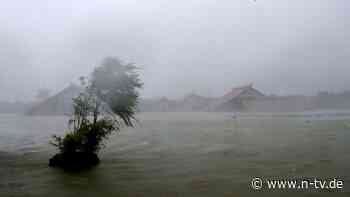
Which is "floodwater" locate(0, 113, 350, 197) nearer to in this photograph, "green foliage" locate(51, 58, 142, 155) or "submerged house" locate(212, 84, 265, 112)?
"green foliage" locate(51, 58, 142, 155)

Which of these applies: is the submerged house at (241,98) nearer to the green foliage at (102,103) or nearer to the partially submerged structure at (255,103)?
the partially submerged structure at (255,103)

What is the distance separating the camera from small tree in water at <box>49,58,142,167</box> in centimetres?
984

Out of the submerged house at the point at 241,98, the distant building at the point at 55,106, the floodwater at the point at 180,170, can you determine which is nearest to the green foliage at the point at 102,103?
the floodwater at the point at 180,170

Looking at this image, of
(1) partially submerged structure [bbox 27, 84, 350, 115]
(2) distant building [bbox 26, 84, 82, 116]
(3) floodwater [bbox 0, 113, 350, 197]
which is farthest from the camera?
(1) partially submerged structure [bbox 27, 84, 350, 115]

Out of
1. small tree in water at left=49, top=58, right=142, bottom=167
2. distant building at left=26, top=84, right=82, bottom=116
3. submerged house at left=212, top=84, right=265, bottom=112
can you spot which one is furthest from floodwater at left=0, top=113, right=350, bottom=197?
submerged house at left=212, top=84, right=265, bottom=112

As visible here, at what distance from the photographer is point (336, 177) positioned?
7422 mm

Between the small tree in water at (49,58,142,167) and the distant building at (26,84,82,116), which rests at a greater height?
the distant building at (26,84,82,116)

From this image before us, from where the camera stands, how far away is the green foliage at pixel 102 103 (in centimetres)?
1002

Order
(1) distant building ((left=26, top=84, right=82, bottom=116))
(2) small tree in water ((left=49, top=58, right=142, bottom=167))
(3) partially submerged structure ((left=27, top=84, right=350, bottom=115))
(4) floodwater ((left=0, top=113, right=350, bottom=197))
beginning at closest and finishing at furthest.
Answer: (4) floodwater ((left=0, top=113, right=350, bottom=197)) < (2) small tree in water ((left=49, top=58, right=142, bottom=167)) < (1) distant building ((left=26, top=84, right=82, bottom=116)) < (3) partially submerged structure ((left=27, top=84, right=350, bottom=115))

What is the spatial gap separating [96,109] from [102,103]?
0.39 m

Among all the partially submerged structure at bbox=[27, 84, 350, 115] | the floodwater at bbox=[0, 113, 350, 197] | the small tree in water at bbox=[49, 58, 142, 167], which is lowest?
the floodwater at bbox=[0, 113, 350, 197]

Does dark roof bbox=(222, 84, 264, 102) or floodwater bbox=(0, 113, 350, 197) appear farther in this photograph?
dark roof bbox=(222, 84, 264, 102)

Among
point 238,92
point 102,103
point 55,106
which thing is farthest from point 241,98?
point 102,103

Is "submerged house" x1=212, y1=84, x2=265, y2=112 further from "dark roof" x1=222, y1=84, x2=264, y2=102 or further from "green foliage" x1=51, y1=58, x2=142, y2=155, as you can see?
"green foliage" x1=51, y1=58, x2=142, y2=155
